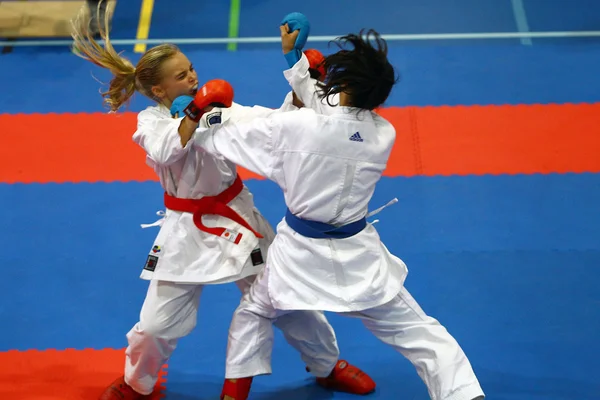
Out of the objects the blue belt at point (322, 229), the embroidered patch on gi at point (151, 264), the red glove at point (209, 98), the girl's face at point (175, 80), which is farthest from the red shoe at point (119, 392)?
the red glove at point (209, 98)

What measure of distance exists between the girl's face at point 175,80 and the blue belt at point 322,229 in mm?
823

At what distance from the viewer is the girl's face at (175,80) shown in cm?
360

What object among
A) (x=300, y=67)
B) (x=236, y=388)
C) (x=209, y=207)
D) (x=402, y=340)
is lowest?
(x=236, y=388)

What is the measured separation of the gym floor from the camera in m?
4.29

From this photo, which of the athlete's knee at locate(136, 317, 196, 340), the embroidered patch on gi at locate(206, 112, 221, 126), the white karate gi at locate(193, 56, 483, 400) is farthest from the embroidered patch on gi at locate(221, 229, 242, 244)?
the embroidered patch on gi at locate(206, 112, 221, 126)

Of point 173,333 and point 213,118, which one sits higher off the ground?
point 213,118

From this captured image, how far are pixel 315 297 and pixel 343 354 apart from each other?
1091mm

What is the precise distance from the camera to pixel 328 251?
10.9ft

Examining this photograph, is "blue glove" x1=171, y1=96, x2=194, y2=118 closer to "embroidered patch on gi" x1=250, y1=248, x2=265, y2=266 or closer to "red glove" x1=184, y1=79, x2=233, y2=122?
"red glove" x1=184, y1=79, x2=233, y2=122

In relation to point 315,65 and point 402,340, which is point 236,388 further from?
point 315,65

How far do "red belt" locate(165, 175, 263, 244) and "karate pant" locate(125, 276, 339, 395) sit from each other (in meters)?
0.30

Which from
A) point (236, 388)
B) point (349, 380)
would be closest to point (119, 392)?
point (236, 388)

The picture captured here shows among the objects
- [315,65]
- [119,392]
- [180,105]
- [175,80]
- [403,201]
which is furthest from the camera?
[403,201]

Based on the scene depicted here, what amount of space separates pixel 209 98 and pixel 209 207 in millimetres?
713
